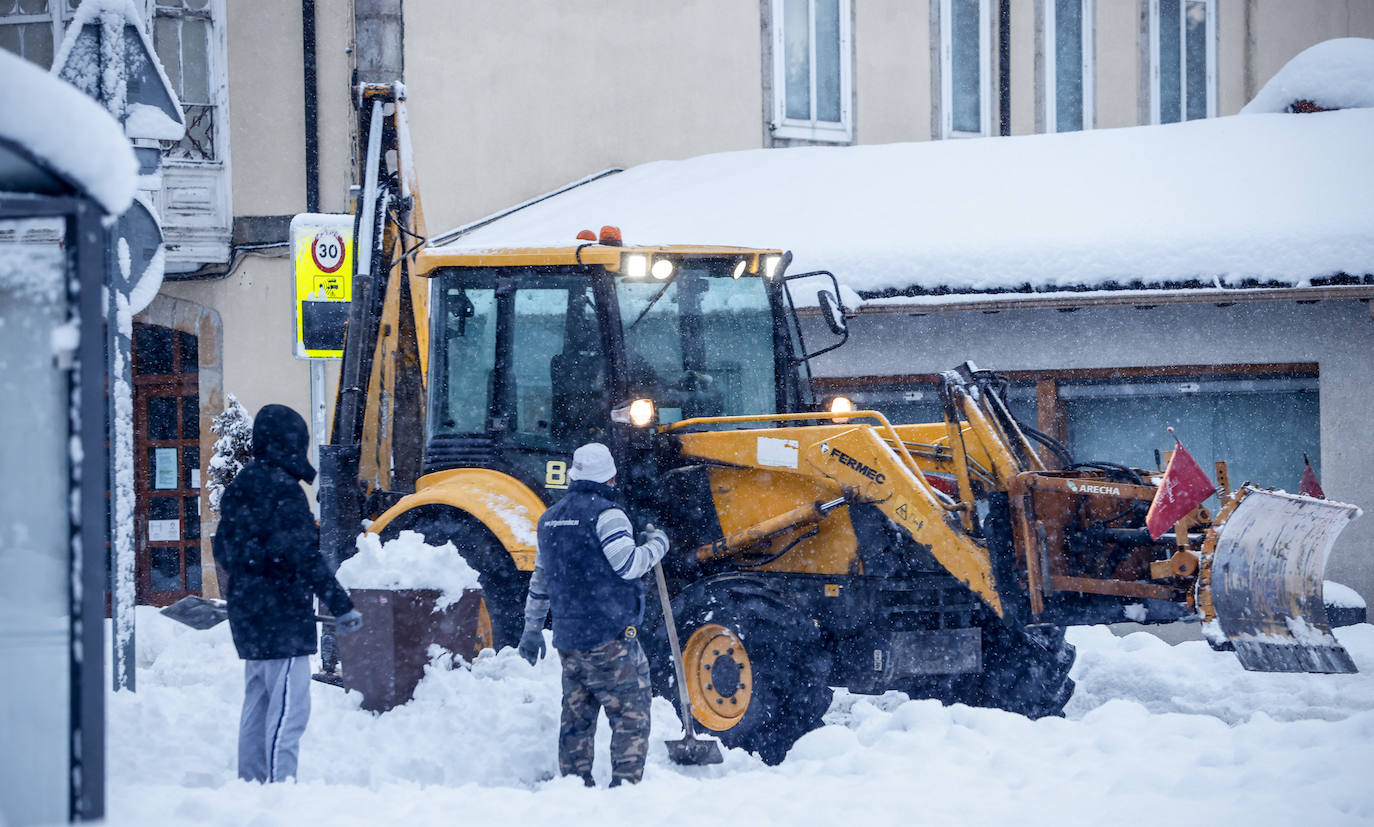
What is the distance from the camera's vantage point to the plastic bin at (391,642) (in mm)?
6465

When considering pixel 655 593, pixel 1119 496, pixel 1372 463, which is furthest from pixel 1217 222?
pixel 655 593

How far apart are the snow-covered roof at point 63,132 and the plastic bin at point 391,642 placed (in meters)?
3.28

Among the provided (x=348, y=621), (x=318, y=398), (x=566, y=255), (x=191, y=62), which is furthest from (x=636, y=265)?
(x=191, y=62)

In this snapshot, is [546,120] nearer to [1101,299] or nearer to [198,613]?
[1101,299]

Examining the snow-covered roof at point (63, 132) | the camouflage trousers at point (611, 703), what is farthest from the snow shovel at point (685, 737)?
the snow-covered roof at point (63, 132)

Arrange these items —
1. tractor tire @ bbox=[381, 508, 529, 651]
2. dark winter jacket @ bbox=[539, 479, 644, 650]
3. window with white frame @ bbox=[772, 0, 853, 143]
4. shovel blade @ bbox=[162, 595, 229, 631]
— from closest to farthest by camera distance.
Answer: dark winter jacket @ bbox=[539, 479, 644, 650], tractor tire @ bbox=[381, 508, 529, 651], shovel blade @ bbox=[162, 595, 229, 631], window with white frame @ bbox=[772, 0, 853, 143]

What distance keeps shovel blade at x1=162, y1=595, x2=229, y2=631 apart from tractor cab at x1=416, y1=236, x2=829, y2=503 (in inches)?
102

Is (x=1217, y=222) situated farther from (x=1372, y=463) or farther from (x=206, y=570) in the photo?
(x=206, y=570)

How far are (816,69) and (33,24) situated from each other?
23.8ft

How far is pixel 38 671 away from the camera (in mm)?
3516

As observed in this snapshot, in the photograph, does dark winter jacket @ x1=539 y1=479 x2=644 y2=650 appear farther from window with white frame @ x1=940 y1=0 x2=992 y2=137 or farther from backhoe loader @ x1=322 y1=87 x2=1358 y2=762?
window with white frame @ x1=940 y1=0 x2=992 y2=137

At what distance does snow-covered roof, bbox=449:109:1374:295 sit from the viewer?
9.97 metres

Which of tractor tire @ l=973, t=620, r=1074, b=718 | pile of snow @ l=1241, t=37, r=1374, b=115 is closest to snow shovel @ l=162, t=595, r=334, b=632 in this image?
tractor tire @ l=973, t=620, r=1074, b=718

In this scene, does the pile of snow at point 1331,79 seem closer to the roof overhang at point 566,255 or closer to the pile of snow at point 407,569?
the roof overhang at point 566,255
